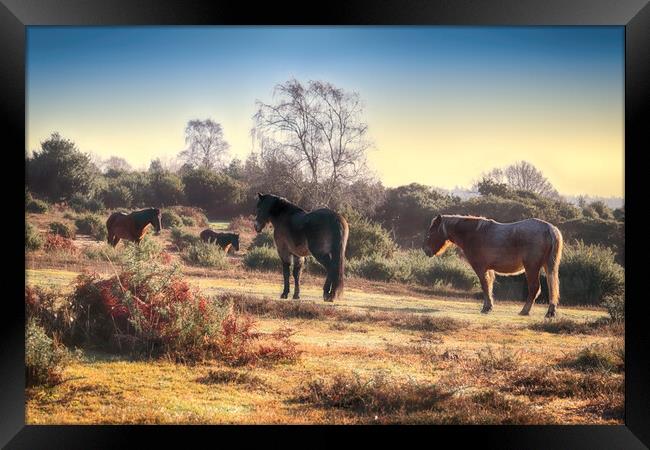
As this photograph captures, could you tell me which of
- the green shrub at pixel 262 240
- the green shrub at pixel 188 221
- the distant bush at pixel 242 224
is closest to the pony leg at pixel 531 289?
the green shrub at pixel 262 240

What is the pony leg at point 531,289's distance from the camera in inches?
286

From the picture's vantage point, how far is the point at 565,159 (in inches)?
284

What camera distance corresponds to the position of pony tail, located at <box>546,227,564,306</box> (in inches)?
287

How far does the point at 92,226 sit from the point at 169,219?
0.92m

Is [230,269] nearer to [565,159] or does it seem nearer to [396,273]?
[396,273]

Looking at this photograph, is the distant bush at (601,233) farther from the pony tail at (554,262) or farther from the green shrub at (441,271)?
the green shrub at (441,271)

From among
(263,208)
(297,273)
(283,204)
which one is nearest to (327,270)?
(297,273)

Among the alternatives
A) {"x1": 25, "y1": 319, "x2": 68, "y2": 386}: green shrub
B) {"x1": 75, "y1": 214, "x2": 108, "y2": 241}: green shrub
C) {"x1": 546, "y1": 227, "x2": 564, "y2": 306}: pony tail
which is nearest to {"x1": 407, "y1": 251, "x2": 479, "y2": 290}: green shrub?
{"x1": 546, "y1": 227, "x2": 564, "y2": 306}: pony tail

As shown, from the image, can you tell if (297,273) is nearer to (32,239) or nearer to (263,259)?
(263,259)

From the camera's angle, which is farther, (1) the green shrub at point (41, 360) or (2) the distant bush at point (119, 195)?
(2) the distant bush at point (119, 195)

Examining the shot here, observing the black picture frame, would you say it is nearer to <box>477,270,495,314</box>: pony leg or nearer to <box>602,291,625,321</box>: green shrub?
<box>602,291,625,321</box>: green shrub

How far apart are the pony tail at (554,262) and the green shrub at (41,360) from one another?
5746 millimetres

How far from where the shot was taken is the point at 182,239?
7.44m

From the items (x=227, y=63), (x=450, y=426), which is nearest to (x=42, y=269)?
(x=227, y=63)
